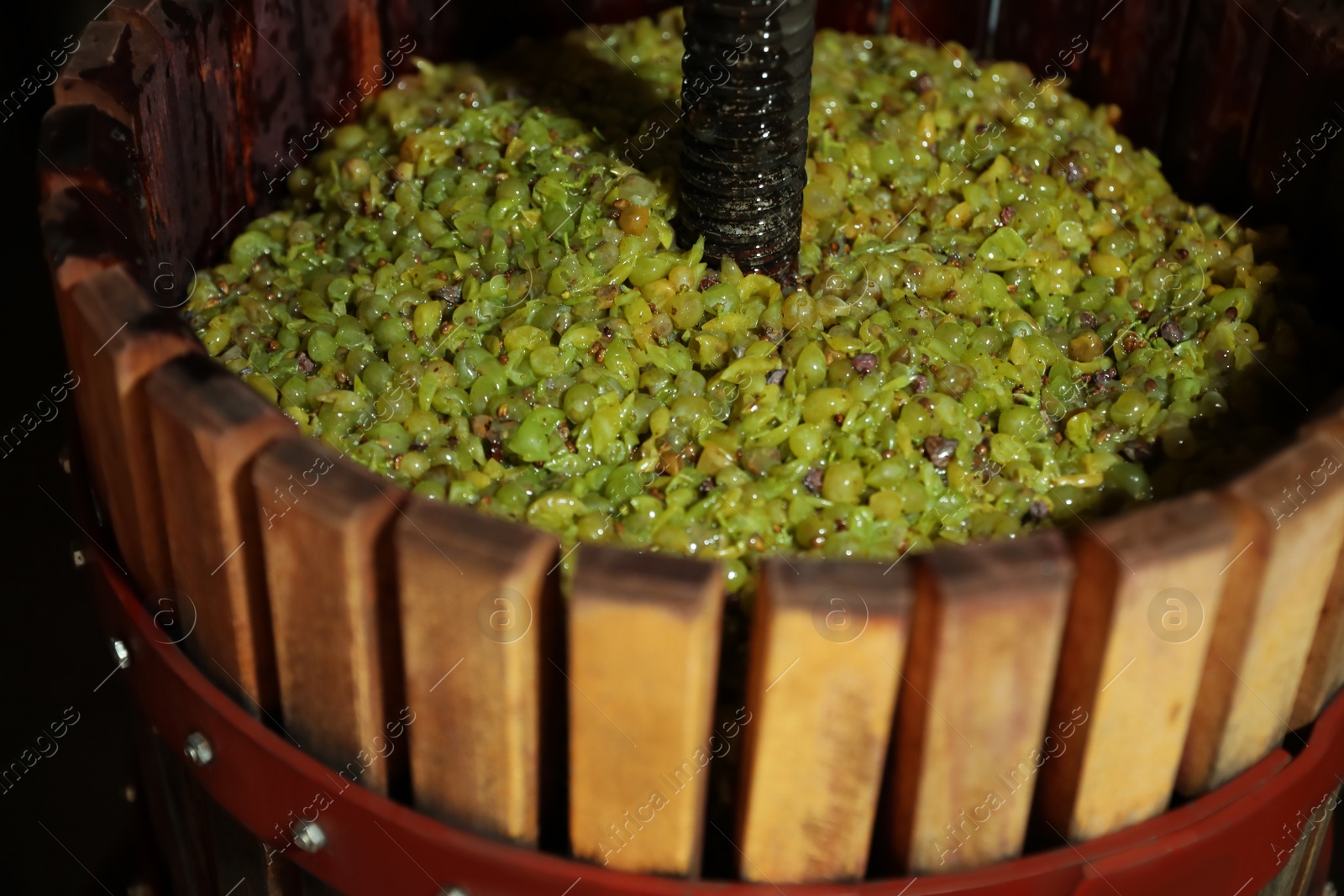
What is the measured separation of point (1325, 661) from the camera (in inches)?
50.1

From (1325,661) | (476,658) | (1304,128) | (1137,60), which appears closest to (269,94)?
(476,658)

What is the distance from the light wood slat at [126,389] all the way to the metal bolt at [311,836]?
0.80ft

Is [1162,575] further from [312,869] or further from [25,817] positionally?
[25,817]

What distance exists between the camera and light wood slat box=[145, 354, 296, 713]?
1.10 m

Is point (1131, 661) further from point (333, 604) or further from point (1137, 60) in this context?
point (1137, 60)

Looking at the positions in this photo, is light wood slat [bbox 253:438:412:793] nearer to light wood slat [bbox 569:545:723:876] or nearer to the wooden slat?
light wood slat [bbox 569:545:723:876]

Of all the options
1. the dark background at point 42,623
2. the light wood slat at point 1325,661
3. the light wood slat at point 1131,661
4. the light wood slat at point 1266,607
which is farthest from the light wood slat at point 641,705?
the dark background at point 42,623

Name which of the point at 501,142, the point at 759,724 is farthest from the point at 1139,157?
the point at 759,724

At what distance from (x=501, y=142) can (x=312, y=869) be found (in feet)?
2.74

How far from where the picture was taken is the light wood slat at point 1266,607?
1.07 m

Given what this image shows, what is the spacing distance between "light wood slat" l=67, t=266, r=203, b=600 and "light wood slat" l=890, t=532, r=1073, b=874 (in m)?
0.59

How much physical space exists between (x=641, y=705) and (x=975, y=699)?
234 mm

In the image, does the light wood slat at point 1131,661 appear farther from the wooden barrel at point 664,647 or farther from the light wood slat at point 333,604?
the light wood slat at point 333,604

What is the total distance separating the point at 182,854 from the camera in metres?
1.58
